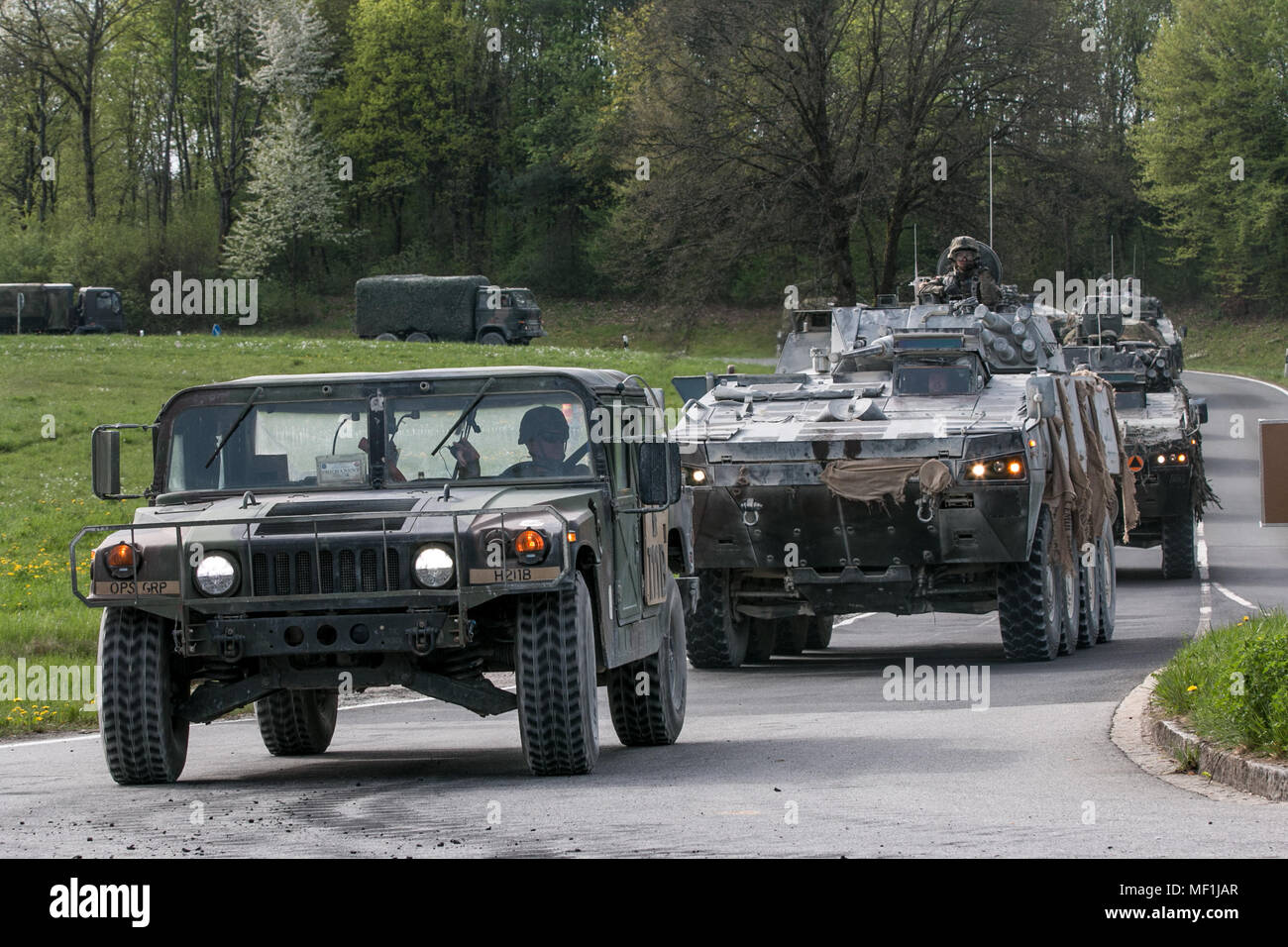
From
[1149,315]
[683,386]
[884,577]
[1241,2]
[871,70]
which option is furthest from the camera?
[1241,2]

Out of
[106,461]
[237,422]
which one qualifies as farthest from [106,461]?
[237,422]

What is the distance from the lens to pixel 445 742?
11.5 meters

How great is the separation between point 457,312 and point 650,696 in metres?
48.4

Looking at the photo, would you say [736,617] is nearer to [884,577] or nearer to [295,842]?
[884,577]

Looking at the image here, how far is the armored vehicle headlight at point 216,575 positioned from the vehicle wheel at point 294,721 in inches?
82.1

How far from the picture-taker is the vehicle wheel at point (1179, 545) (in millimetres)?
23109

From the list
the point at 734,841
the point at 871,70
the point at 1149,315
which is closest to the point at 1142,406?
the point at 871,70

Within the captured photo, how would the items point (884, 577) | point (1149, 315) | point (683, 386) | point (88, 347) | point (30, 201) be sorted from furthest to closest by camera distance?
point (30, 201)
point (1149, 315)
point (88, 347)
point (683, 386)
point (884, 577)

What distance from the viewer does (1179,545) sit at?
23219mm

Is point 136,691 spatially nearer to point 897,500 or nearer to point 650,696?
point 650,696

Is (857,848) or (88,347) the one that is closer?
(857,848)

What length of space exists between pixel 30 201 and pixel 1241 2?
4592 centimetres

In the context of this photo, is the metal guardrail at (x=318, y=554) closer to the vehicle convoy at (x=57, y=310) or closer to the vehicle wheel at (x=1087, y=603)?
the vehicle wheel at (x=1087, y=603)

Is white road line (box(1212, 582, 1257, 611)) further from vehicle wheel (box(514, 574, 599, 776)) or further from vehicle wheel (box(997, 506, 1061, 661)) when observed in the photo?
vehicle wheel (box(514, 574, 599, 776))
